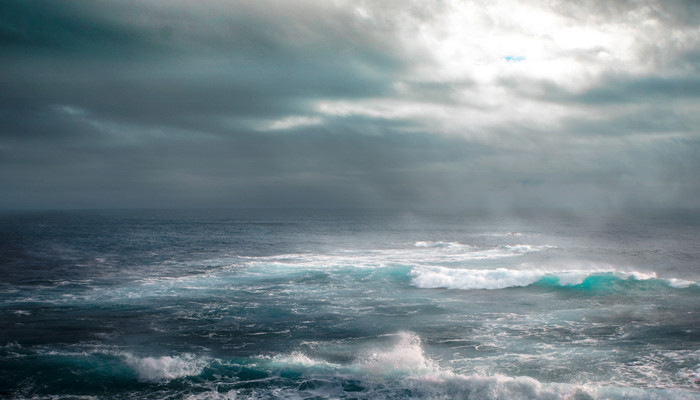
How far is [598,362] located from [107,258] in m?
46.7

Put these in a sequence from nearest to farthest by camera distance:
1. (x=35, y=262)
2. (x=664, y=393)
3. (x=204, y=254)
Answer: (x=664, y=393) < (x=35, y=262) < (x=204, y=254)

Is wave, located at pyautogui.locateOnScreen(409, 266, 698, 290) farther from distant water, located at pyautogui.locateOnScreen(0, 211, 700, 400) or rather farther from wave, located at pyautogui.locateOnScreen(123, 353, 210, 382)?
wave, located at pyautogui.locateOnScreen(123, 353, 210, 382)

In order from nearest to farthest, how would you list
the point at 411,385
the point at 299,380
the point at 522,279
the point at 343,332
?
the point at 411,385
the point at 299,380
the point at 343,332
the point at 522,279

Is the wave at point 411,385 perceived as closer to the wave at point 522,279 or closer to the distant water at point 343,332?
the distant water at point 343,332

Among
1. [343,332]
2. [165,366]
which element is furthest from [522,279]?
[165,366]

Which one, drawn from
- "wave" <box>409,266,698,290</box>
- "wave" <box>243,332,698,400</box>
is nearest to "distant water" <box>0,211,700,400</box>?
"wave" <box>243,332,698,400</box>

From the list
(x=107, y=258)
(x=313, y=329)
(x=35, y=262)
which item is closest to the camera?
(x=313, y=329)

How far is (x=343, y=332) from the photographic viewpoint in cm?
2045

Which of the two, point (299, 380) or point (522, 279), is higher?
point (522, 279)

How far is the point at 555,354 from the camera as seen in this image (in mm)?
17516

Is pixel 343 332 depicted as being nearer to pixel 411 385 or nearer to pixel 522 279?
pixel 411 385

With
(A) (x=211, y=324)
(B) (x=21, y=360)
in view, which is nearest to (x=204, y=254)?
(A) (x=211, y=324)

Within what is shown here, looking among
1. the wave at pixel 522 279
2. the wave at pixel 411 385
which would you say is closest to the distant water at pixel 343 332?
the wave at pixel 411 385

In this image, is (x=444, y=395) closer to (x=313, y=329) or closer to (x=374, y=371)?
(x=374, y=371)
